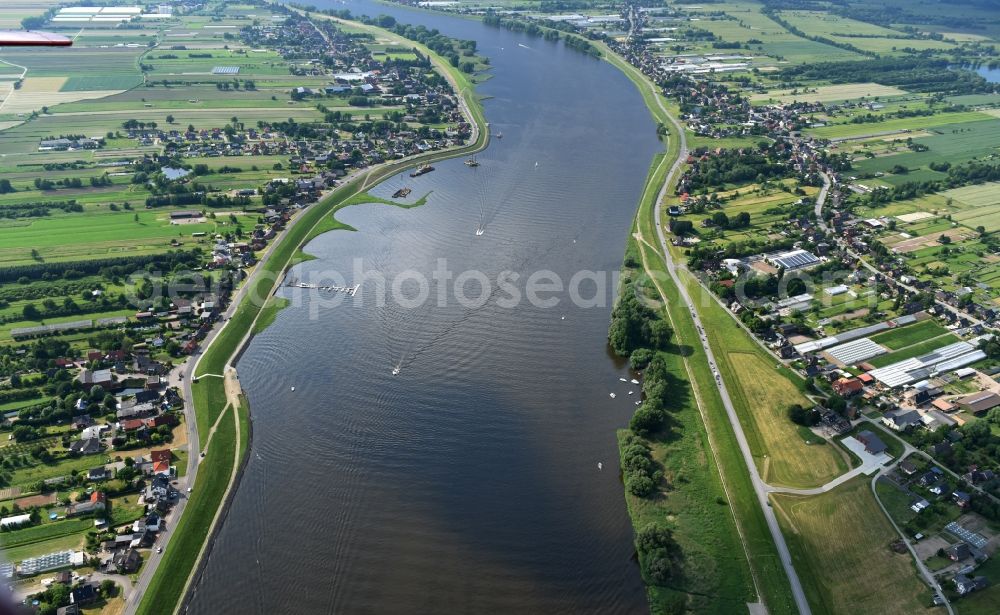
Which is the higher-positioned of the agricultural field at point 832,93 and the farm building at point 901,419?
the agricultural field at point 832,93

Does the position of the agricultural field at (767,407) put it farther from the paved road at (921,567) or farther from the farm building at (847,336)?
the farm building at (847,336)

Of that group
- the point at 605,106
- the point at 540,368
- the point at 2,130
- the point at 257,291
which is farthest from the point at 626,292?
the point at 2,130

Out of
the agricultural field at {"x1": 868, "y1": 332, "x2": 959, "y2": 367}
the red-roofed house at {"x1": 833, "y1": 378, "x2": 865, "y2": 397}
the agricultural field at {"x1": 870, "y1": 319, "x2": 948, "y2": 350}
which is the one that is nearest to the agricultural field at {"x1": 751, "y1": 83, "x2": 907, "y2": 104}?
the agricultural field at {"x1": 870, "y1": 319, "x2": 948, "y2": 350}

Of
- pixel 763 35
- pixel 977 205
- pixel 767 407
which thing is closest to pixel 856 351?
pixel 767 407

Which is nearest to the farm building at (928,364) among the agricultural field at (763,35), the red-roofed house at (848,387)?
the red-roofed house at (848,387)

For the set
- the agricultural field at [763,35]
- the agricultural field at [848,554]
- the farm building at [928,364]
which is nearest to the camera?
the agricultural field at [848,554]

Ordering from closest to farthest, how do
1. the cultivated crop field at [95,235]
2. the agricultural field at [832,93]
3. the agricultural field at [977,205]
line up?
the cultivated crop field at [95,235] → the agricultural field at [977,205] → the agricultural field at [832,93]

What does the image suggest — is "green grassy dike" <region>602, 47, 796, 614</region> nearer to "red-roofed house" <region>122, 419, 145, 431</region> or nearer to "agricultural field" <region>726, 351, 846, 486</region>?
"agricultural field" <region>726, 351, 846, 486</region>
